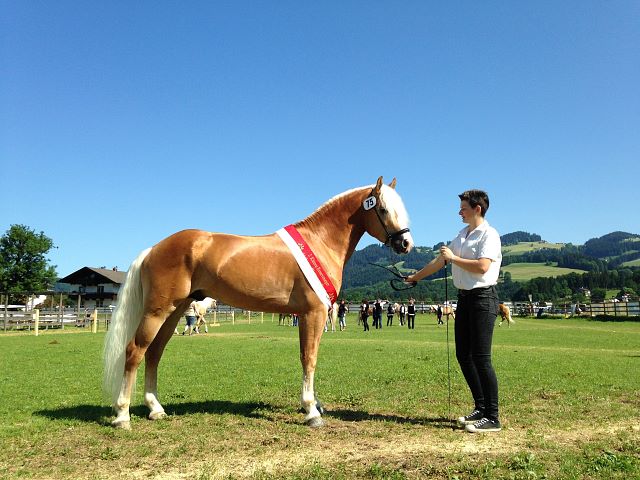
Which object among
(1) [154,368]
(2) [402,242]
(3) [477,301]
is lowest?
(1) [154,368]

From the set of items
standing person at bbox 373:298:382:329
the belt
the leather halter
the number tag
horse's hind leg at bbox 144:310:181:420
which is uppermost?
the number tag

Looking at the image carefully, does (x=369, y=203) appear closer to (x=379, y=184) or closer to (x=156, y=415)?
(x=379, y=184)

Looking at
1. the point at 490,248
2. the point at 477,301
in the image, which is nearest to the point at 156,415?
the point at 477,301

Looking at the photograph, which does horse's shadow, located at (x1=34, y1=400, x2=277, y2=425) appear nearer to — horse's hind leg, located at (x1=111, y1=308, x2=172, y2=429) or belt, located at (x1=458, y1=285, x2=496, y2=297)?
horse's hind leg, located at (x1=111, y1=308, x2=172, y2=429)

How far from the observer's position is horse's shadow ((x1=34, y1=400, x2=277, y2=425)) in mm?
6027

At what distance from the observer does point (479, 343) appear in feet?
17.6

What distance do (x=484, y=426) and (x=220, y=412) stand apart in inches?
129

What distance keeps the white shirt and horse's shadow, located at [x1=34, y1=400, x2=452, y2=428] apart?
1688 mm

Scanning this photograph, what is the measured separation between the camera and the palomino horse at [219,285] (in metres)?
5.81

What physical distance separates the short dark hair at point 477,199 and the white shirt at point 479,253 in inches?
A: 7.8

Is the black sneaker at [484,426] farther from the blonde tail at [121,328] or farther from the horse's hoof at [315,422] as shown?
the blonde tail at [121,328]

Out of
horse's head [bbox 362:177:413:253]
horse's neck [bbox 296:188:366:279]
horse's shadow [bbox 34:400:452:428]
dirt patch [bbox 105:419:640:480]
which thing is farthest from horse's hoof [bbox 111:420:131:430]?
horse's head [bbox 362:177:413:253]

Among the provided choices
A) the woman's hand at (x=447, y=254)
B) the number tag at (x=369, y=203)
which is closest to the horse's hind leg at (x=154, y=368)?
the number tag at (x=369, y=203)

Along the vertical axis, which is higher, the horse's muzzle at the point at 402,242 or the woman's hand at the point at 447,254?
the horse's muzzle at the point at 402,242
